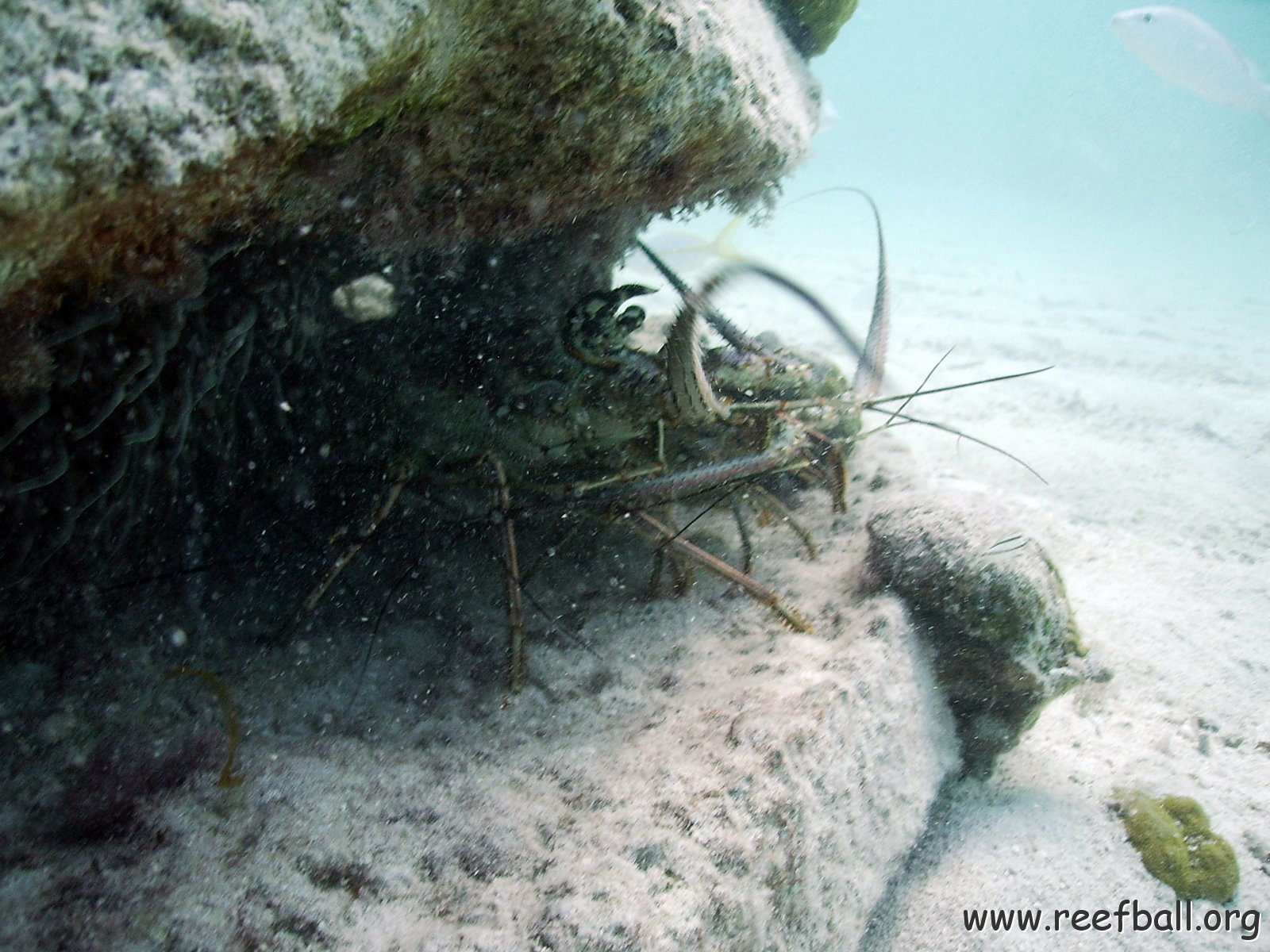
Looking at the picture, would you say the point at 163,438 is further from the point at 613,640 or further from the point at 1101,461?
the point at 1101,461

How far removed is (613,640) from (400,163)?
202 cm

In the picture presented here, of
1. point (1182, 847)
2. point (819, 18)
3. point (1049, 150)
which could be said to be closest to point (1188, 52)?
point (819, 18)

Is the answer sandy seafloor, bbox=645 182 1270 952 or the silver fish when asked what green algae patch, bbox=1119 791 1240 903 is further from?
the silver fish

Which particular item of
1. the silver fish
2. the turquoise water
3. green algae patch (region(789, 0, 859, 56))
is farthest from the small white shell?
the silver fish

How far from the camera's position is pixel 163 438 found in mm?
2320

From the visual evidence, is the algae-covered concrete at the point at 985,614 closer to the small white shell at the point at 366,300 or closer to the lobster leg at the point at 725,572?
the lobster leg at the point at 725,572

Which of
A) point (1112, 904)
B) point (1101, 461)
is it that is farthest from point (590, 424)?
point (1101, 461)

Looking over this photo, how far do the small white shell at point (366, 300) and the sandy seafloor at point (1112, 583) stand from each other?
3408mm

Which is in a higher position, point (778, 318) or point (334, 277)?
point (334, 277)

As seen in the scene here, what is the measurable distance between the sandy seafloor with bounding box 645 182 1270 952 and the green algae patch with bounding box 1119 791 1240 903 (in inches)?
2.3

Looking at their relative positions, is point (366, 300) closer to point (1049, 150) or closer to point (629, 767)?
point (629, 767)

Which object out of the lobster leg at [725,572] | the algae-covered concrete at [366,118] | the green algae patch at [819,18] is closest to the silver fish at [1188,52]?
the green algae patch at [819,18]

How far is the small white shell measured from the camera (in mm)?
3570

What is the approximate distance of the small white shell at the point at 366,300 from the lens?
357cm
